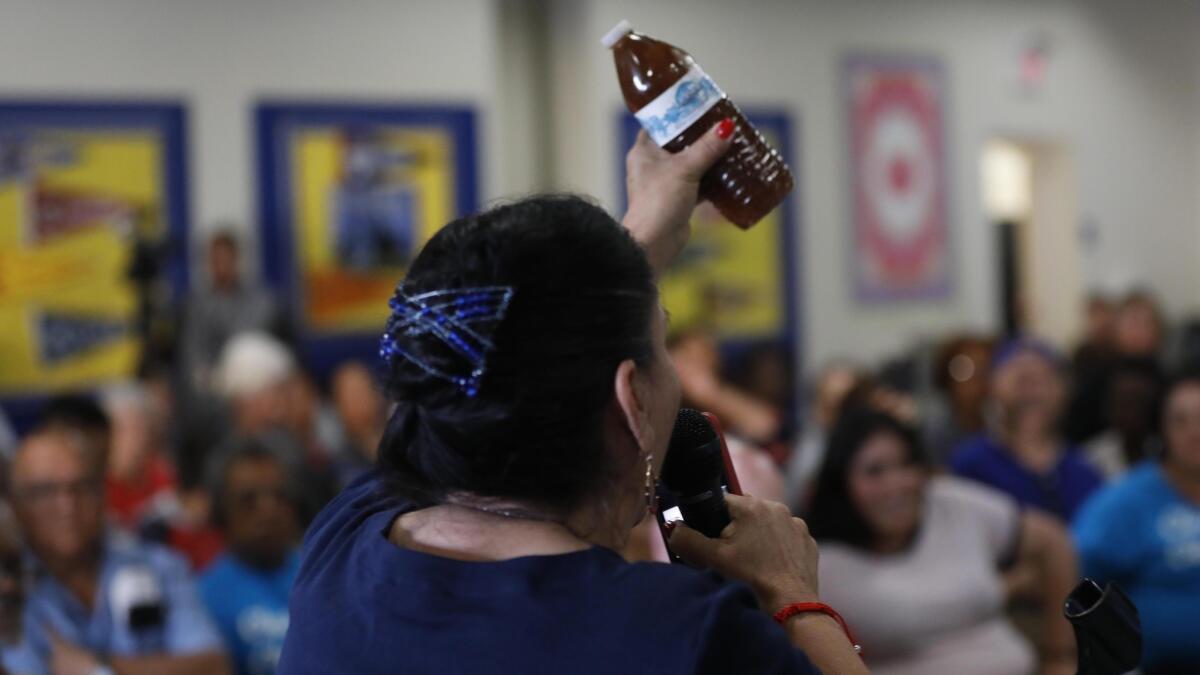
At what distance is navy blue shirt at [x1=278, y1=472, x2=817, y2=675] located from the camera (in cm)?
97

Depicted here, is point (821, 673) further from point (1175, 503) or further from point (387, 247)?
point (387, 247)

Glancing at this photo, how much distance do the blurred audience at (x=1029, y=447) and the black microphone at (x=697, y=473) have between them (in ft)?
9.75

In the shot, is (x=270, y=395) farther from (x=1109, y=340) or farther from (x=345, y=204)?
(x=1109, y=340)

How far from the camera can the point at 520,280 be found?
1.03m

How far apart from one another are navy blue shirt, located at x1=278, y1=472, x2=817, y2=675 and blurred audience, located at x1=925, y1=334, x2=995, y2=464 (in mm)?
4317

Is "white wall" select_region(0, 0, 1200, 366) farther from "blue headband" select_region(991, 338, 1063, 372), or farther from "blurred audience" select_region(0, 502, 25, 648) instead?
"blurred audience" select_region(0, 502, 25, 648)

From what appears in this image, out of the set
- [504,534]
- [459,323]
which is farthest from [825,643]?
[459,323]

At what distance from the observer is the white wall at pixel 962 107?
793 centimetres

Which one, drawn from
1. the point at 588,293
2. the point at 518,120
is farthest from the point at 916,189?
the point at 588,293

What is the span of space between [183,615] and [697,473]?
1938 millimetres

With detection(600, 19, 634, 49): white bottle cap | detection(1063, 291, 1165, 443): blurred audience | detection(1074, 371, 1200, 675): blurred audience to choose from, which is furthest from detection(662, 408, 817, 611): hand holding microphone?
detection(1063, 291, 1165, 443): blurred audience

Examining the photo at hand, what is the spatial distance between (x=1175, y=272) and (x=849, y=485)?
8.39 m

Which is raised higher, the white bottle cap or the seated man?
the white bottle cap

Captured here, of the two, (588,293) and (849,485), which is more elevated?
(588,293)
